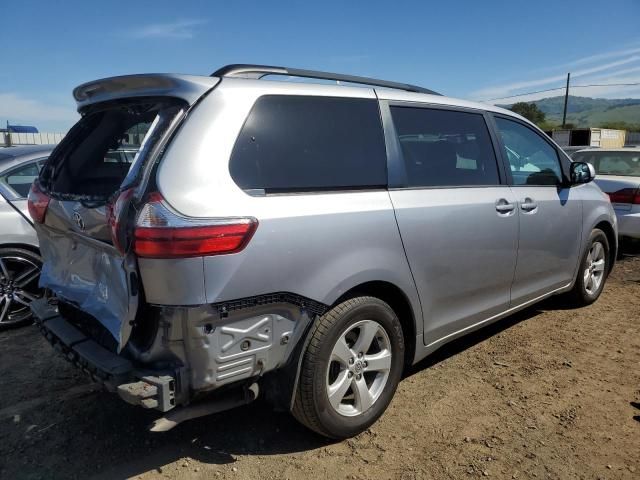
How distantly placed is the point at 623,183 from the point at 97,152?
6862 millimetres

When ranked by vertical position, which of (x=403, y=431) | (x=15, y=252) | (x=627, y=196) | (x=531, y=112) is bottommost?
(x=403, y=431)

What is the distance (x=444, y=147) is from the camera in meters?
3.48

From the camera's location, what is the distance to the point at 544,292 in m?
4.38

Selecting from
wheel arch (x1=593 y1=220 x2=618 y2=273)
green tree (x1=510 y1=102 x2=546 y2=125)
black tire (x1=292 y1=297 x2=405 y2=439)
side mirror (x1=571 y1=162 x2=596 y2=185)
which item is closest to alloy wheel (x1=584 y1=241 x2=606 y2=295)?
wheel arch (x1=593 y1=220 x2=618 y2=273)

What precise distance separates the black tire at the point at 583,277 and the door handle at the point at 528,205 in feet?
3.91

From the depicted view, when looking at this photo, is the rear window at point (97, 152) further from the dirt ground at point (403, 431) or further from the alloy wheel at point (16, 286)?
the alloy wheel at point (16, 286)

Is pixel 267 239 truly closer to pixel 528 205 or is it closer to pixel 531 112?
pixel 528 205

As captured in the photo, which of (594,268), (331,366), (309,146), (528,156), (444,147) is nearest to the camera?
(309,146)

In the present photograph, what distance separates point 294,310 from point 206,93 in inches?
42.8

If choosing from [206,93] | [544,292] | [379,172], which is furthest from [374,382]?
[544,292]

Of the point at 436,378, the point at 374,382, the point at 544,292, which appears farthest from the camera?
the point at 544,292

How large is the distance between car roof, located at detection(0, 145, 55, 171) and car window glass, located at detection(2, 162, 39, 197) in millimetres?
61

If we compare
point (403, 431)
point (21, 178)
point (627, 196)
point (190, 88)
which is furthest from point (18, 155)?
point (627, 196)

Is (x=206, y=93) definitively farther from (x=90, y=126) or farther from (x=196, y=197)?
(x=90, y=126)
